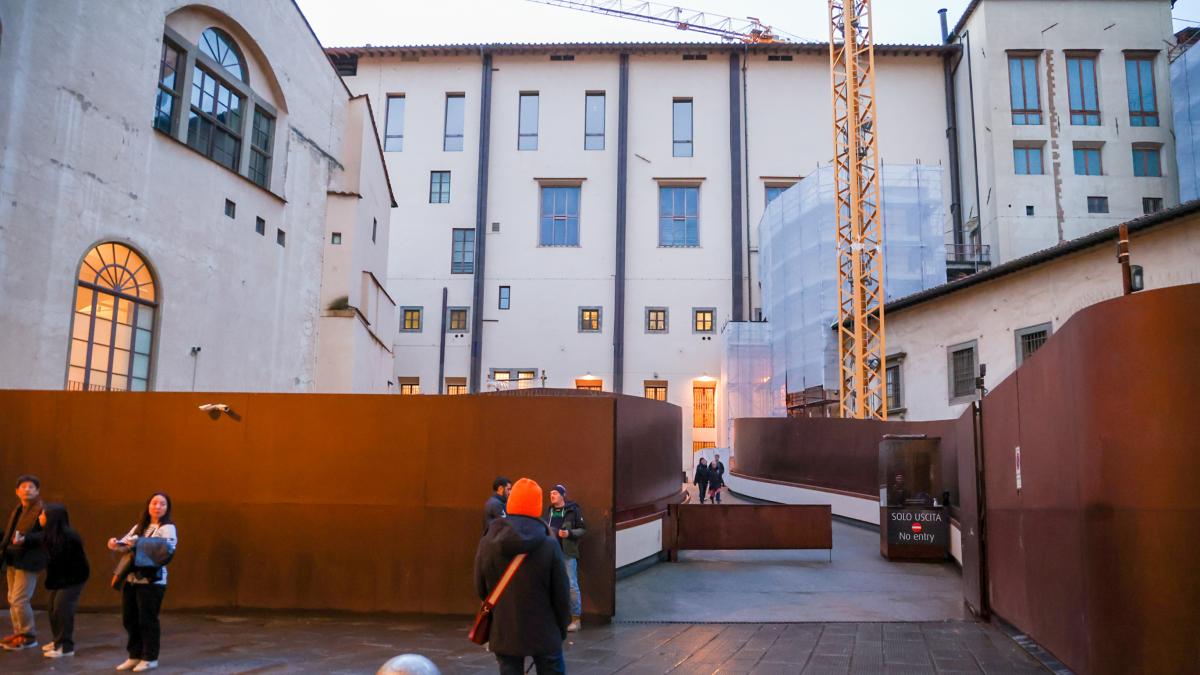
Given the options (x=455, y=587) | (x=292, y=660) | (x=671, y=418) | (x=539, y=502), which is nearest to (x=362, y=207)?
(x=671, y=418)

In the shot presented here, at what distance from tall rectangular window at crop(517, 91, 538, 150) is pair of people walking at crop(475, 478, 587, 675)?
37760 mm

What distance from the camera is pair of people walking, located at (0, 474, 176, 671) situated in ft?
24.0

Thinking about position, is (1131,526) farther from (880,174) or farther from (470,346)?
(470,346)

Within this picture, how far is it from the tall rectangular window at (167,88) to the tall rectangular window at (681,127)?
25976 mm

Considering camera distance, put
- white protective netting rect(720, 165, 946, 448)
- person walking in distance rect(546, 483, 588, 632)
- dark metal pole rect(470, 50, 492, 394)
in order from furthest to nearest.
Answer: dark metal pole rect(470, 50, 492, 394) < white protective netting rect(720, 165, 946, 448) < person walking in distance rect(546, 483, 588, 632)

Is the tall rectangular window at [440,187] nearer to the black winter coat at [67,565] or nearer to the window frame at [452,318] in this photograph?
the window frame at [452,318]

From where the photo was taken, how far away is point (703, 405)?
39.3m

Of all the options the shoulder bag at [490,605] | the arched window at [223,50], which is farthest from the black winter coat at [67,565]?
the arched window at [223,50]

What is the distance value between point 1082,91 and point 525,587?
42.5 metres

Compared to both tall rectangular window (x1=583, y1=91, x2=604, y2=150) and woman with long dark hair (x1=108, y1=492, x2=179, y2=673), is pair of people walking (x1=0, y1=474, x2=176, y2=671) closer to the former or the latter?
woman with long dark hair (x1=108, y1=492, x2=179, y2=673)

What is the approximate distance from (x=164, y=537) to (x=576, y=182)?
35.1 meters

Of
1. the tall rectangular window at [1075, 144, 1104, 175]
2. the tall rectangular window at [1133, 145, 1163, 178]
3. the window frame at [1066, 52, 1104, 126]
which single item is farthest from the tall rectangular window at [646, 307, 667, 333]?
the tall rectangular window at [1133, 145, 1163, 178]

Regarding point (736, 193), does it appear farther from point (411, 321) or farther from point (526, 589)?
point (526, 589)

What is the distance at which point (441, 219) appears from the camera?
4125cm
